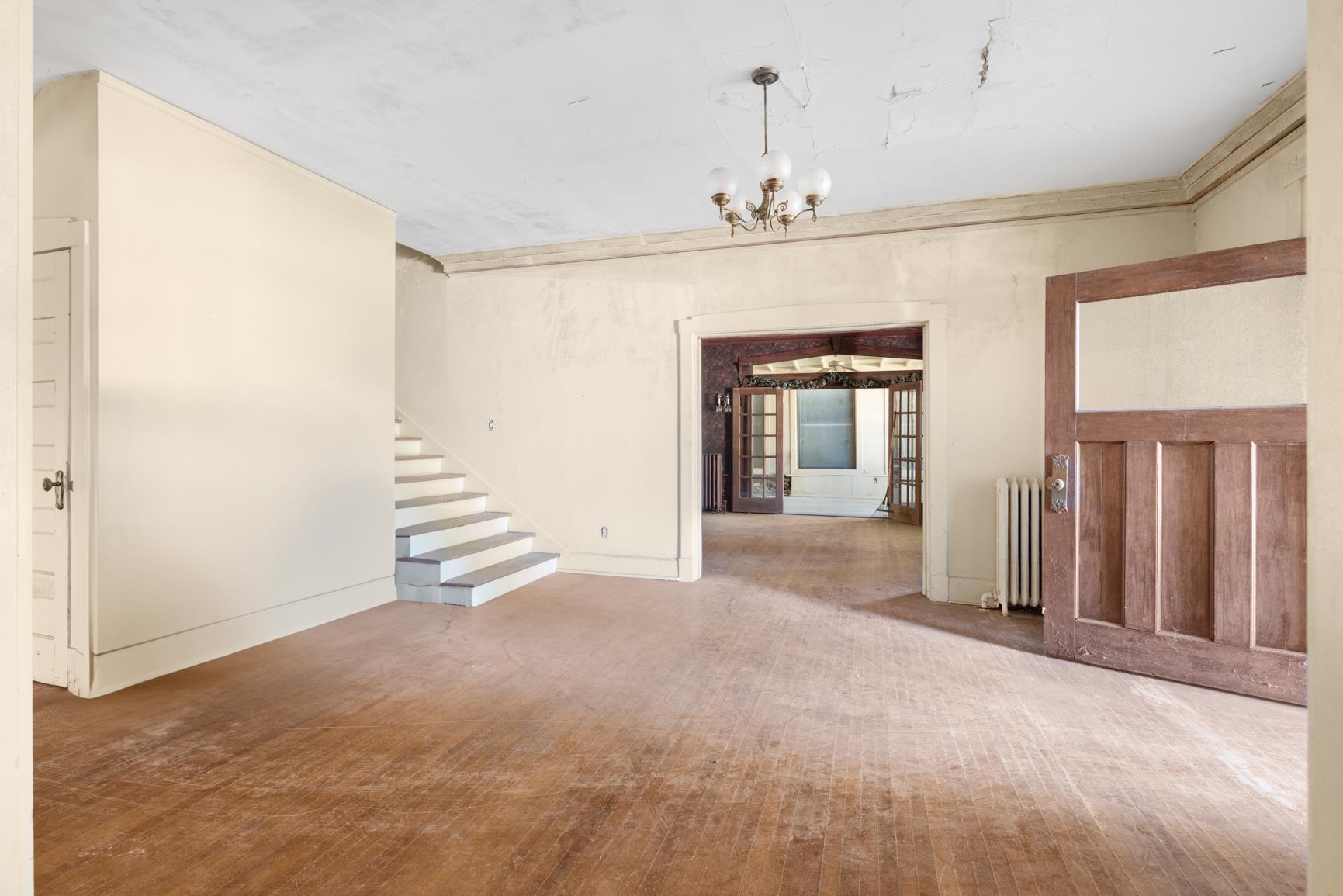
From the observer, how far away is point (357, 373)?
4.79 metres

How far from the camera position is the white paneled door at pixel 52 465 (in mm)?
3246

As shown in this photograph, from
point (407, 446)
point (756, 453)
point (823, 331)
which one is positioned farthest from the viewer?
point (756, 453)

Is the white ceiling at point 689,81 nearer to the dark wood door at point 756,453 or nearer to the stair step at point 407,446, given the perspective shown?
the stair step at point 407,446

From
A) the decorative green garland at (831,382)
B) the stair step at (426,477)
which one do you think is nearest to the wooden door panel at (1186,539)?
the stair step at (426,477)

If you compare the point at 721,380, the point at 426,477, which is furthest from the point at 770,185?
the point at 721,380

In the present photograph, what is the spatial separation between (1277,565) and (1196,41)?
→ 2424mm

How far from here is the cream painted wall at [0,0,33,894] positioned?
1148 mm

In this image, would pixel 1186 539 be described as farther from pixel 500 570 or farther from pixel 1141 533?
pixel 500 570

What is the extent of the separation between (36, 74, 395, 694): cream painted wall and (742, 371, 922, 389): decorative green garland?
7.50 m

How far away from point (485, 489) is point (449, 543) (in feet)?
2.84

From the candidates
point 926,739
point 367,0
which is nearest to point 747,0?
point 367,0

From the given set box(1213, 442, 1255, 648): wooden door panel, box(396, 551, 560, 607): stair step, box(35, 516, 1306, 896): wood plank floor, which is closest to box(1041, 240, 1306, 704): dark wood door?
box(1213, 442, 1255, 648): wooden door panel

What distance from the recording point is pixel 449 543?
18.9 ft

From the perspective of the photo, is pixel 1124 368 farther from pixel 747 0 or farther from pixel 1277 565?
pixel 747 0
